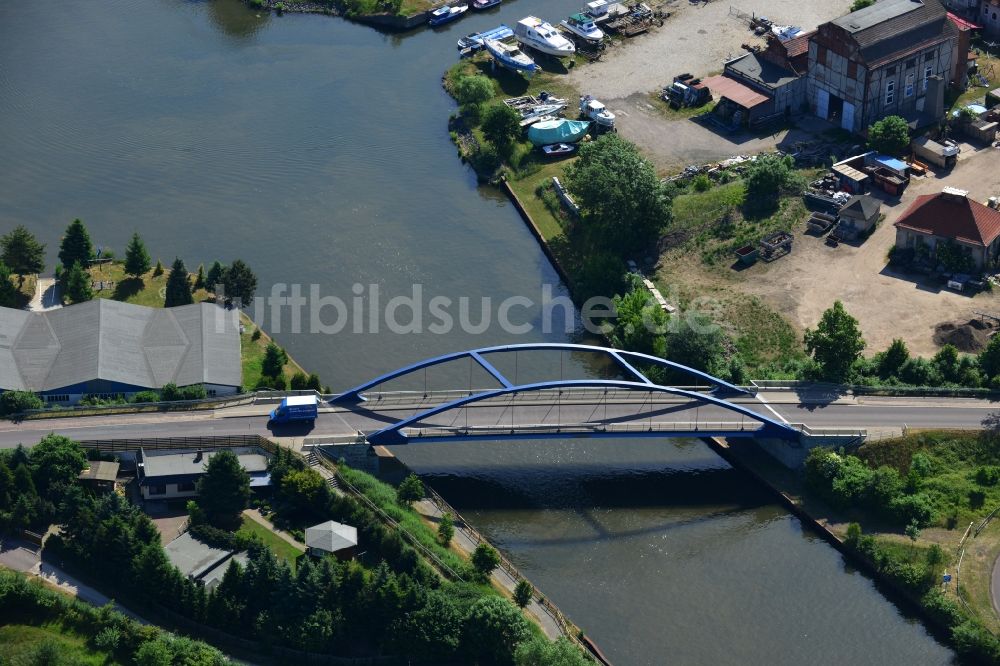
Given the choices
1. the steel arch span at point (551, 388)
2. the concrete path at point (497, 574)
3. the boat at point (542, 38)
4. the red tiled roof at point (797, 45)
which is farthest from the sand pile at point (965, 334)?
the boat at point (542, 38)

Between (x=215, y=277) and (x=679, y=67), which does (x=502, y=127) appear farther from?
(x=215, y=277)

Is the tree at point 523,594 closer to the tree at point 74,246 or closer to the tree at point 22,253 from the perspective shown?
the tree at point 74,246

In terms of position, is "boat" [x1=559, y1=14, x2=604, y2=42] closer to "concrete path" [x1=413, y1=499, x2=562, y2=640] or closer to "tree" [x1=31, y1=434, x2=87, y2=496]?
"concrete path" [x1=413, y1=499, x2=562, y2=640]

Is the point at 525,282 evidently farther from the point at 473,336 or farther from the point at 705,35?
the point at 705,35

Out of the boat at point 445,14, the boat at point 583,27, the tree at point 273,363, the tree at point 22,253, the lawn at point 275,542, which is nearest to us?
the lawn at point 275,542

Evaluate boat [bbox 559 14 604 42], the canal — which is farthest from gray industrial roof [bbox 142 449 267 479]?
boat [bbox 559 14 604 42]

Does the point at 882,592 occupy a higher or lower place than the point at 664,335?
lower

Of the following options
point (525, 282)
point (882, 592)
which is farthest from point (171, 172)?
point (882, 592)
